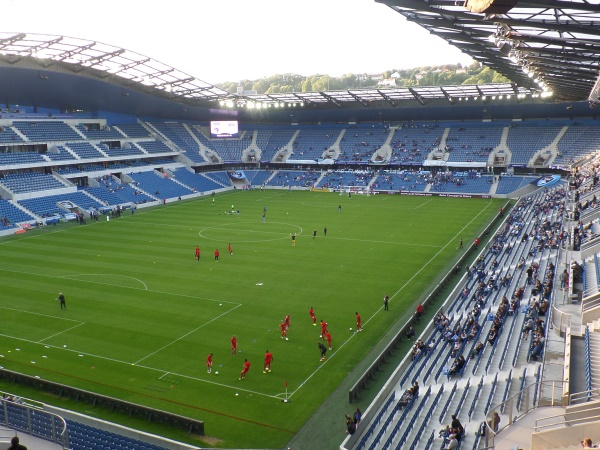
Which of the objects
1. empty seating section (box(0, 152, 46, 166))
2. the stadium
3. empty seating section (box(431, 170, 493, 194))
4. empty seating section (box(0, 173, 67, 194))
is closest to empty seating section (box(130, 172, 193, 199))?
the stadium

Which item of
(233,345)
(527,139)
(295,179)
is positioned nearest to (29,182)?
(295,179)

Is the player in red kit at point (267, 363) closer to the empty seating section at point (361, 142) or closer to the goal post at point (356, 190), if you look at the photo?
the goal post at point (356, 190)

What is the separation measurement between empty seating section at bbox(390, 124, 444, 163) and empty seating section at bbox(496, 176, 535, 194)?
1294cm

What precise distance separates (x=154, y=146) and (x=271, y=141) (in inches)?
826

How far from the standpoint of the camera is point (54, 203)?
53469 mm

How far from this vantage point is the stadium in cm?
1598

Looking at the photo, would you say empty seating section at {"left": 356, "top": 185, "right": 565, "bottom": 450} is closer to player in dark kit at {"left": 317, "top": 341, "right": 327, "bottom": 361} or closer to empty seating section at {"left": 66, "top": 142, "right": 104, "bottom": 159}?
player in dark kit at {"left": 317, "top": 341, "right": 327, "bottom": 361}

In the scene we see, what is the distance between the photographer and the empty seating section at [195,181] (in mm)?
72500

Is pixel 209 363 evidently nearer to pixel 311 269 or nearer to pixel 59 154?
pixel 311 269

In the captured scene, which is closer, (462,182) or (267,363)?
(267,363)

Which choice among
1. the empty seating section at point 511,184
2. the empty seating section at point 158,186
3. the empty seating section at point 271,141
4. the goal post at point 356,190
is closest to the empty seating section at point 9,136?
the empty seating section at point 158,186

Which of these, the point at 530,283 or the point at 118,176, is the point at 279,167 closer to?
the point at 118,176

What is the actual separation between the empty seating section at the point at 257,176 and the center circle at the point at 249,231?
31282 mm

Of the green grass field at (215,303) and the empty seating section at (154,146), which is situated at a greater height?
the empty seating section at (154,146)
